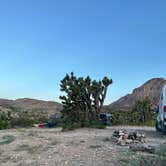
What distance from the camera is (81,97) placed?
2142 cm

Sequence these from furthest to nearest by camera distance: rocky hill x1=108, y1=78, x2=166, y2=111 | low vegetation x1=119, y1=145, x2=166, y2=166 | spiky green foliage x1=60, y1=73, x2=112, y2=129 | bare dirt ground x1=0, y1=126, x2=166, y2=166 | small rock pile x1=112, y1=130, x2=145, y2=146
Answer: rocky hill x1=108, y1=78, x2=166, y2=111 < spiky green foliage x1=60, y1=73, x2=112, y2=129 < small rock pile x1=112, y1=130, x2=145, y2=146 < bare dirt ground x1=0, y1=126, x2=166, y2=166 < low vegetation x1=119, y1=145, x2=166, y2=166

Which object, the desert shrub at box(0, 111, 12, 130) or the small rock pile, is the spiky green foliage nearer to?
the desert shrub at box(0, 111, 12, 130)

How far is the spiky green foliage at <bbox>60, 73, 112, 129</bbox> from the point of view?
834 inches

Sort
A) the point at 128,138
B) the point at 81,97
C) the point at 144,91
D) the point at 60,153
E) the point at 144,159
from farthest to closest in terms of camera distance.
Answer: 1. the point at 144,91
2. the point at 81,97
3. the point at 128,138
4. the point at 60,153
5. the point at 144,159

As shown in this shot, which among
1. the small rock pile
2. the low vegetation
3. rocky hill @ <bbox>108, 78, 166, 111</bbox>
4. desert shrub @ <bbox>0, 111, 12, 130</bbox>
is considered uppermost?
rocky hill @ <bbox>108, 78, 166, 111</bbox>

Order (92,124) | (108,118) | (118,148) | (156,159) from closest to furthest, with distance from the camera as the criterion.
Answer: (156,159) < (118,148) < (92,124) < (108,118)

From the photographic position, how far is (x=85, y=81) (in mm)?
21609

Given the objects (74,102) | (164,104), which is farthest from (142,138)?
(74,102)

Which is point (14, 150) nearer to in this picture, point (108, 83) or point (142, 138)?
point (142, 138)

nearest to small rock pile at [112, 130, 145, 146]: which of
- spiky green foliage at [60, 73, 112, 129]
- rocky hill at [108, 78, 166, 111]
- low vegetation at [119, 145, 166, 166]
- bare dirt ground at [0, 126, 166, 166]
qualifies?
bare dirt ground at [0, 126, 166, 166]

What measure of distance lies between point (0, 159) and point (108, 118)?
1527cm

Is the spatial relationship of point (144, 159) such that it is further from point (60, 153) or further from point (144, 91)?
point (144, 91)

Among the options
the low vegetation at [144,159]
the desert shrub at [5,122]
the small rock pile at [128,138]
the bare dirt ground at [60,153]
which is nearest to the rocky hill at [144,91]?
the desert shrub at [5,122]

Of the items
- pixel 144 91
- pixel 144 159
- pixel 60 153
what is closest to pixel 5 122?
pixel 60 153
